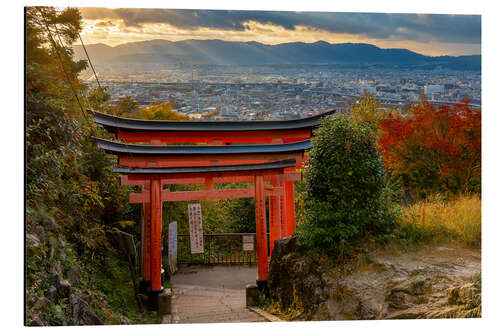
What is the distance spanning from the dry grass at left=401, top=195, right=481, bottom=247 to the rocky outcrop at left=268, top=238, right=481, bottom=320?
0.64 feet

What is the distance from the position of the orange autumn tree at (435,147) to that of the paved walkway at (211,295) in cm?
291

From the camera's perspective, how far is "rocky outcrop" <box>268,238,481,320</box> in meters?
4.84

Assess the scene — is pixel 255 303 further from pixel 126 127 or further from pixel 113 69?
pixel 113 69

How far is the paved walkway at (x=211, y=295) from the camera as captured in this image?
18.3 ft

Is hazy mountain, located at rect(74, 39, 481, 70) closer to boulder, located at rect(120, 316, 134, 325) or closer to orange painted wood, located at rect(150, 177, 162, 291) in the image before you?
orange painted wood, located at rect(150, 177, 162, 291)

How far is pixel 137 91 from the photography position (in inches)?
241

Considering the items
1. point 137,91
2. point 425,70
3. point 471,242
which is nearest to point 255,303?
point 471,242

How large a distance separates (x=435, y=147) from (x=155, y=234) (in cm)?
377

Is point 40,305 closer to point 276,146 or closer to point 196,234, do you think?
point 196,234

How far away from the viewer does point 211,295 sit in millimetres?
6844

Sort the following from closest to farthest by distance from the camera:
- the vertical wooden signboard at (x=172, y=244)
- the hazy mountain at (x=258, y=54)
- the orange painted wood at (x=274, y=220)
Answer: the hazy mountain at (x=258, y=54)
the orange painted wood at (x=274, y=220)
the vertical wooden signboard at (x=172, y=244)

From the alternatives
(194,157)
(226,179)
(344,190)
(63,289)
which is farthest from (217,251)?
(63,289)

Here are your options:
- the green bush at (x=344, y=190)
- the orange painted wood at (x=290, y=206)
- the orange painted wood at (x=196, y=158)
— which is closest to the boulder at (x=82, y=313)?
the orange painted wood at (x=196, y=158)

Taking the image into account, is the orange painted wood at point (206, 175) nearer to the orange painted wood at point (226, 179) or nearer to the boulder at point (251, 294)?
the orange painted wood at point (226, 179)
